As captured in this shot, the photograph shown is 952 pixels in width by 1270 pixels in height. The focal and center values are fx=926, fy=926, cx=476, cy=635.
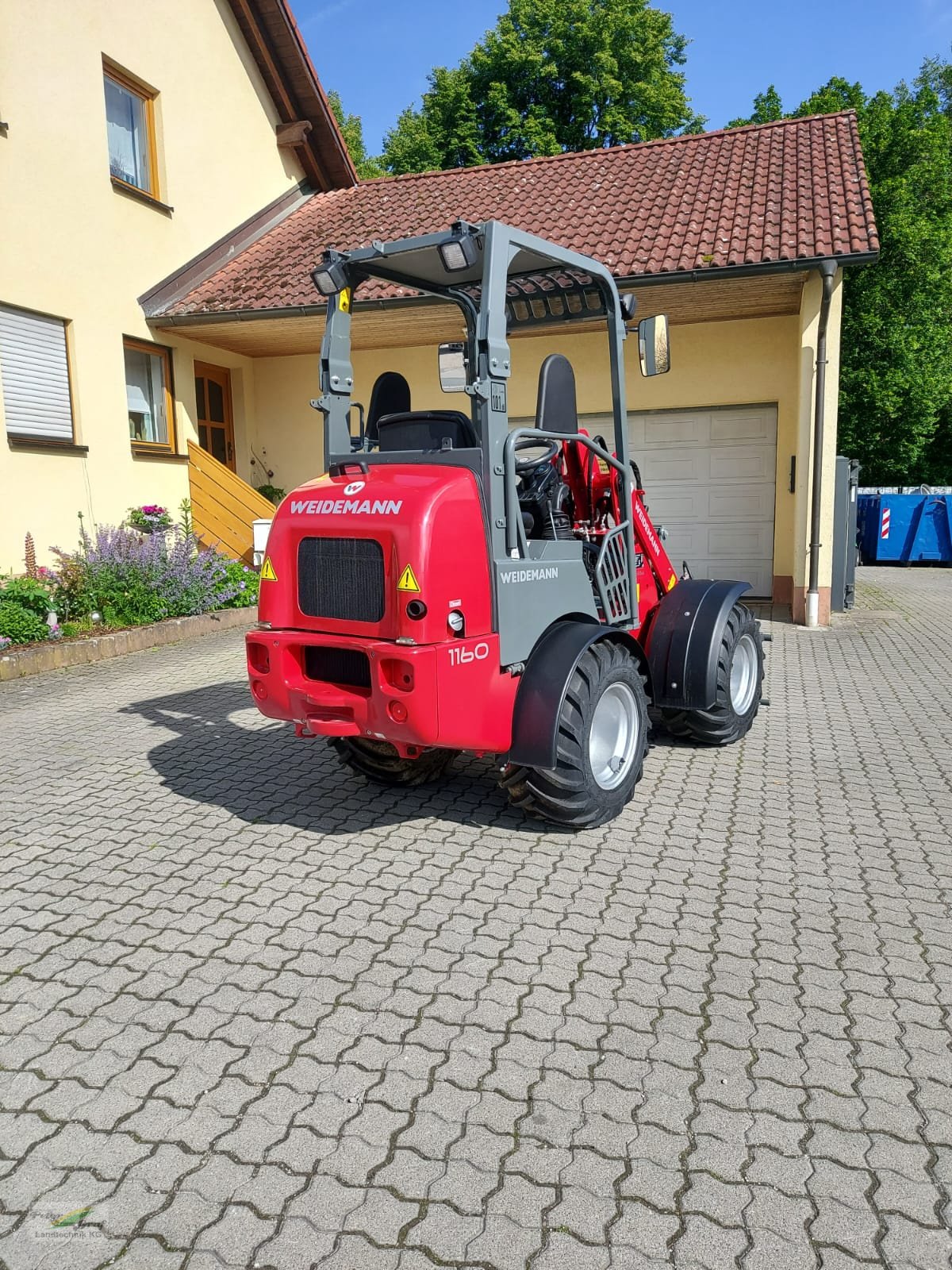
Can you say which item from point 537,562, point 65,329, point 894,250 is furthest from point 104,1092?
point 894,250

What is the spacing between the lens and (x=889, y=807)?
189 inches

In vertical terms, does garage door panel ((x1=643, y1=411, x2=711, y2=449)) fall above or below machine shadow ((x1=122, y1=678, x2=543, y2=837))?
above

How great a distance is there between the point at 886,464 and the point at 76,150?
23123 mm

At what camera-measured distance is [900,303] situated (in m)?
25.0

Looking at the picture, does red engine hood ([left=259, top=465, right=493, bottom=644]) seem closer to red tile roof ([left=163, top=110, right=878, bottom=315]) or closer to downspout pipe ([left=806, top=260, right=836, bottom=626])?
red tile roof ([left=163, top=110, right=878, bottom=315])

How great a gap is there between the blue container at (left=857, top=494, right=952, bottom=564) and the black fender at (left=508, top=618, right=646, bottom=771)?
17.0 m

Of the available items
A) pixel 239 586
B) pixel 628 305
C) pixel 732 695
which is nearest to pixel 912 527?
pixel 239 586

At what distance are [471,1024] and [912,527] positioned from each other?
1934cm

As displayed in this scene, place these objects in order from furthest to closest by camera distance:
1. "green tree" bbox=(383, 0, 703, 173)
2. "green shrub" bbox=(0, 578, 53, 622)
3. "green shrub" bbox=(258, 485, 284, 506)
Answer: "green tree" bbox=(383, 0, 703, 173)
"green shrub" bbox=(258, 485, 284, 506)
"green shrub" bbox=(0, 578, 53, 622)

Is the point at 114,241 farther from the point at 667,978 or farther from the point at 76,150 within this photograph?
the point at 667,978

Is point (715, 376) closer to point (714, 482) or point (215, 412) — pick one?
point (714, 482)

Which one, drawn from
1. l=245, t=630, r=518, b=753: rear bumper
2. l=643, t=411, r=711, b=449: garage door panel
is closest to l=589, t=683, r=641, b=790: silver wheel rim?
l=245, t=630, r=518, b=753: rear bumper

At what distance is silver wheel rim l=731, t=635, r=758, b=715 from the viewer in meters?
5.87

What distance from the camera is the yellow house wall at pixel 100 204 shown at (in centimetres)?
949
